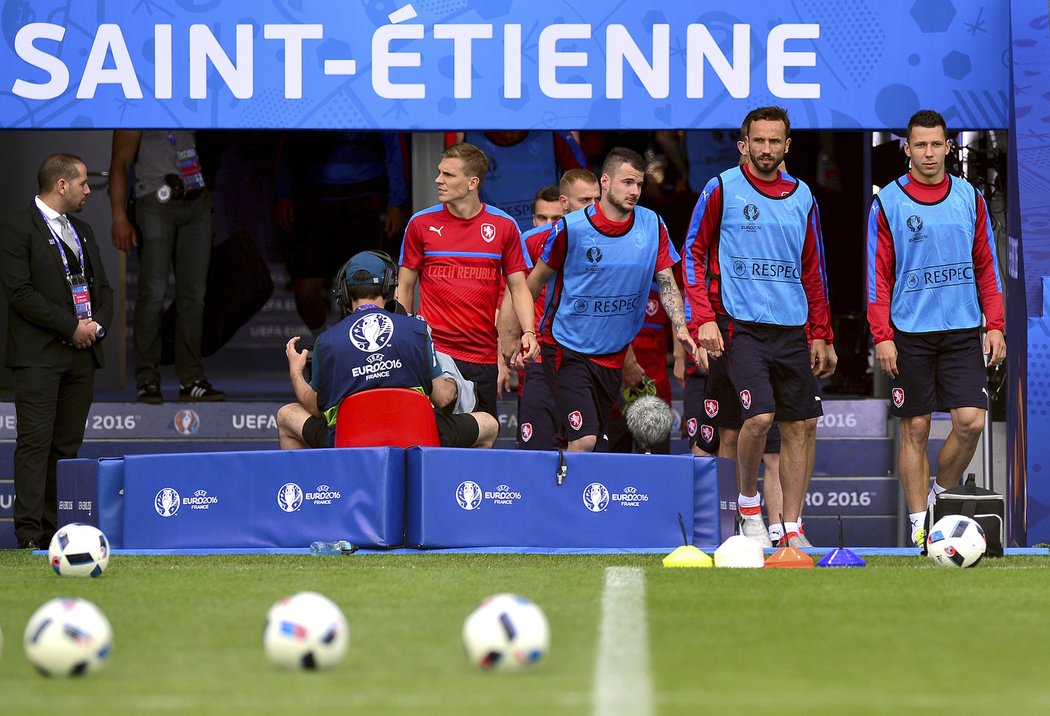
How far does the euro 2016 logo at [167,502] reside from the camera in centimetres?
887

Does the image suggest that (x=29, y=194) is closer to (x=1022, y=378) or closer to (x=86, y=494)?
(x=86, y=494)

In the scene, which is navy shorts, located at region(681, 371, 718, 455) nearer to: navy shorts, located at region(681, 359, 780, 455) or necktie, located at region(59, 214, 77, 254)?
navy shorts, located at region(681, 359, 780, 455)

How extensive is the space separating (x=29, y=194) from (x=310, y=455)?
247 inches

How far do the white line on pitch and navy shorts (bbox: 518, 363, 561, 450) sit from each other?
280 centimetres

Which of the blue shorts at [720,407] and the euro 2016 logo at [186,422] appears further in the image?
the euro 2016 logo at [186,422]

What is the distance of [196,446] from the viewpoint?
38.1 ft

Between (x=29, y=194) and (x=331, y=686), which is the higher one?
(x=29, y=194)

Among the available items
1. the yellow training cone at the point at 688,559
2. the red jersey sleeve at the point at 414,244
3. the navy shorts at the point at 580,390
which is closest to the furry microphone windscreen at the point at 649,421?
the navy shorts at the point at 580,390

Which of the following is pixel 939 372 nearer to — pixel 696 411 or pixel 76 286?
pixel 696 411

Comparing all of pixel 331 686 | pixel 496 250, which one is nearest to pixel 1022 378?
pixel 496 250

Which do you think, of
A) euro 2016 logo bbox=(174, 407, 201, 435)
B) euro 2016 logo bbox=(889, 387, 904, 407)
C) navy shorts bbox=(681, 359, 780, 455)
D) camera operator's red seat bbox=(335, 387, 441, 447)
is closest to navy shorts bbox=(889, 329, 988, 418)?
euro 2016 logo bbox=(889, 387, 904, 407)

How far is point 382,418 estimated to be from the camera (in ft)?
28.3

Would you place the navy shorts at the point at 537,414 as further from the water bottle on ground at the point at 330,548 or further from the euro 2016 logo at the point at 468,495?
the water bottle on ground at the point at 330,548

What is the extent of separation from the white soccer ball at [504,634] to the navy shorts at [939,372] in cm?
513
